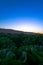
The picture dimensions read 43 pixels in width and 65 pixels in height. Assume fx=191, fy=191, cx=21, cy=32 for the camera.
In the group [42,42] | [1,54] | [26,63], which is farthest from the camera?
[42,42]

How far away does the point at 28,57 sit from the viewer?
2.95 metres

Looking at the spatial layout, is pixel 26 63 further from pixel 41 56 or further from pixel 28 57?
pixel 41 56

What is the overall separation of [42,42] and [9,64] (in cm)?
391

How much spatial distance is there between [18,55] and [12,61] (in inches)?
14.2

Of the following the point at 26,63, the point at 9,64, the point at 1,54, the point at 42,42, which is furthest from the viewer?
the point at 42,42

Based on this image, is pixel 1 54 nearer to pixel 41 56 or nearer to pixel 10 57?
pixel 10 57

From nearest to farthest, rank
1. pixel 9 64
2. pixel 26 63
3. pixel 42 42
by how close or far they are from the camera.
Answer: pixel 9 64 < pixel 26 63 < pixel 42 42

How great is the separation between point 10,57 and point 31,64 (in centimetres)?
41

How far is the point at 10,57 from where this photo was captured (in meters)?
2.78

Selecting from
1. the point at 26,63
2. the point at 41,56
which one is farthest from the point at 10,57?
the point at 41,56

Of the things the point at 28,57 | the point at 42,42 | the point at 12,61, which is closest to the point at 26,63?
the point at 28,57

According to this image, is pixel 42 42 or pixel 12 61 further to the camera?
pixel 42 42

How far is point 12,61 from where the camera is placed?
2.74 meters

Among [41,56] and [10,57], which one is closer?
[10,57]
